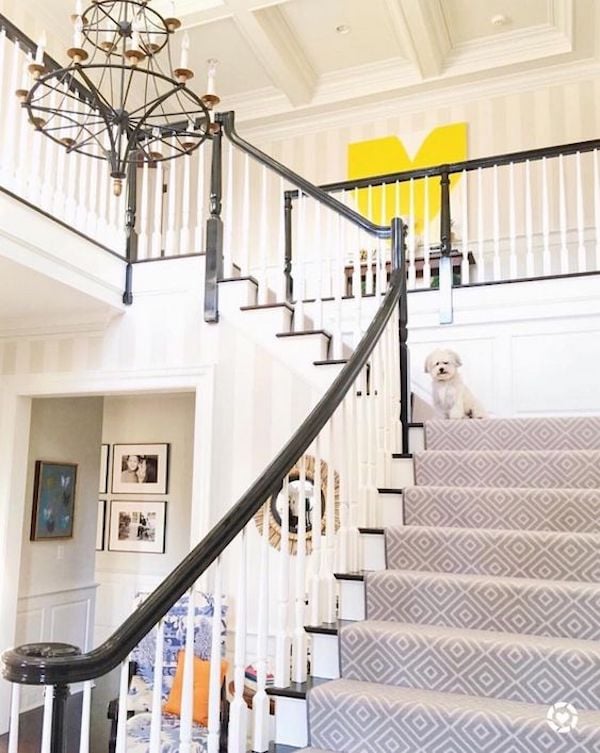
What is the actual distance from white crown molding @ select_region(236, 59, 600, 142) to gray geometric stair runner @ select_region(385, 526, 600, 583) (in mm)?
5291

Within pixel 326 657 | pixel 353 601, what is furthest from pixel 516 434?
pixel 326 657

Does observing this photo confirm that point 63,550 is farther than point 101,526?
No

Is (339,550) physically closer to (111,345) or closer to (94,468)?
(111,345)

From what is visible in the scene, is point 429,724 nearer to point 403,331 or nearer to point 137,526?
point 403,331

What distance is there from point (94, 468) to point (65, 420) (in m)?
0.63

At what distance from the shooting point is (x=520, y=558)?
2564mm

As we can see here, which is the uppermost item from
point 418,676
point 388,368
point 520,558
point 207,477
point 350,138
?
point 350,138

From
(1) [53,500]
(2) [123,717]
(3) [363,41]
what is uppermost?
(3) [363,41]

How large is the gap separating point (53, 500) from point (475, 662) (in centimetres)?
457

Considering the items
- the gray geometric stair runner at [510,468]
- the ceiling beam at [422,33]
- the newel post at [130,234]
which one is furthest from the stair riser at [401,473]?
the ceiling beam at [422,33]

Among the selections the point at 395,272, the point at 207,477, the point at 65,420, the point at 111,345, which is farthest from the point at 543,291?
the point at 65,420

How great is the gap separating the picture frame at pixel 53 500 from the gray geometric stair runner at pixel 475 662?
404 centimetres

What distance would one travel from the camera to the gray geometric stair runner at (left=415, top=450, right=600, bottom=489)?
9.71 feet

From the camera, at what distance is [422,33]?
598 cm
